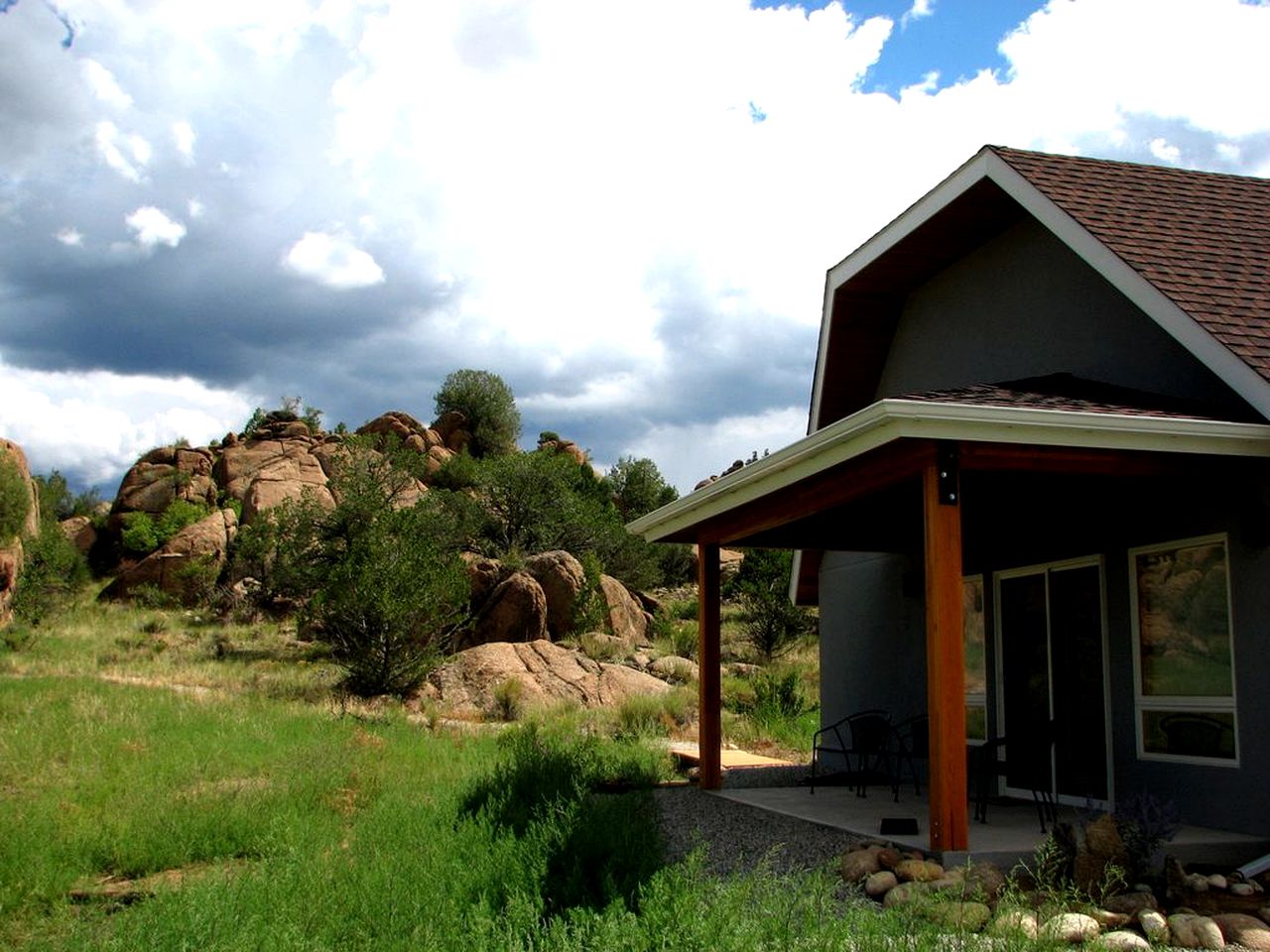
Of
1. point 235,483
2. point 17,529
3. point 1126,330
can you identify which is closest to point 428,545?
point 1126,330

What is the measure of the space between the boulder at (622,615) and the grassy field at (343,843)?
12.1 m

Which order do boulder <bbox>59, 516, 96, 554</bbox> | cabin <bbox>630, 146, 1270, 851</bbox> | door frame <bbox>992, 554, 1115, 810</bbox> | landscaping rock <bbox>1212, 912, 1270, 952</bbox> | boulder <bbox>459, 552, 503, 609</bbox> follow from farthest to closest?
boulder <bbox>59, 516, 96, 554</bbox>, boulder <bbox>459, 552, 503, 609</bbox>, door frame <bbox>992, 554, 1115, 810</bbox>, cabin <bbox>630, 146, 1270, 851</bbox>, landscaping rock <bbox>1212, 912, 1270, 952</bbox>

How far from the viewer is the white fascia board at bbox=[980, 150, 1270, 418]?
7805 mm

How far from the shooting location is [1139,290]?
Result: 8.64m

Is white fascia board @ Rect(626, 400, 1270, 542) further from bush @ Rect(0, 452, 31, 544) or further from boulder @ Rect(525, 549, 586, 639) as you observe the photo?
bush @ Rect(0, 452, 31, 544)

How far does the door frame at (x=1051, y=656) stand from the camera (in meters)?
9.48

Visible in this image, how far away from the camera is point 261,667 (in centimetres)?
2216

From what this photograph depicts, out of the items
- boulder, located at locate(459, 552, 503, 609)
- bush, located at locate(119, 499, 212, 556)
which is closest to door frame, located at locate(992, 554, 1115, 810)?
boulder, located at locate(459, 552, 503, 609)

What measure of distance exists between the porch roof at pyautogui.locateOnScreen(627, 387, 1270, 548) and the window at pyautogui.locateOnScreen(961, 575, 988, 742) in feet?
12.0

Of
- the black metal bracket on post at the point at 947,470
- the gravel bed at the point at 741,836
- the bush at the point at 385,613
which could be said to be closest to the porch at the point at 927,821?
the gravel bed at the point at 741,836

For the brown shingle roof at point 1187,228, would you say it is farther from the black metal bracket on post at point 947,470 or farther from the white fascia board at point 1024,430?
the black metal bracket on post at point 947,470

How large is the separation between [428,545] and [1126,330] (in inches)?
551

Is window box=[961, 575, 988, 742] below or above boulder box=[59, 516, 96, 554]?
below

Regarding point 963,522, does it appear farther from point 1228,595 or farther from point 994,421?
point 994,421
